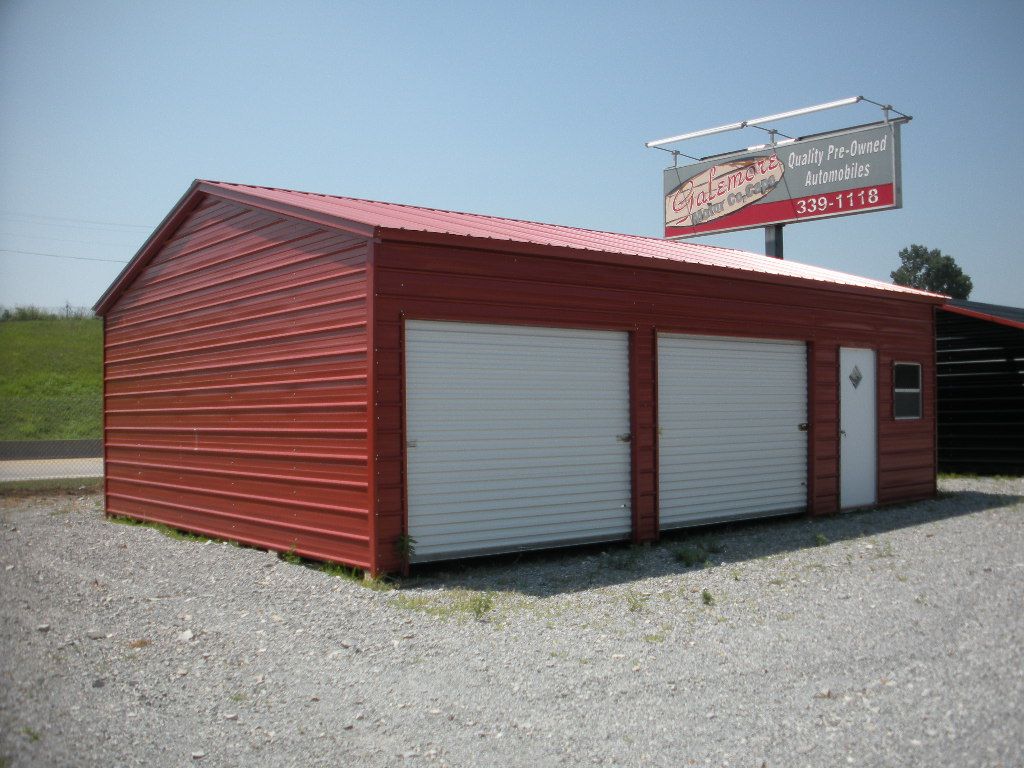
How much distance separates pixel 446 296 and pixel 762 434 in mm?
4897

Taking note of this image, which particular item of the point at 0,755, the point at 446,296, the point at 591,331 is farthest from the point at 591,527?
the point at 0,755

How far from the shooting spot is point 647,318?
1005cm

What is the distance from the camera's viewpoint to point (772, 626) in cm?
629

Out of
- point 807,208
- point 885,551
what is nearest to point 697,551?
point 885,551

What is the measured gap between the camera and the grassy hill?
27.0 m

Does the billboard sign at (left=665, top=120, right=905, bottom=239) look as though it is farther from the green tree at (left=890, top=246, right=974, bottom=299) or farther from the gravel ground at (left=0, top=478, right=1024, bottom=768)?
the green tree at (left=890, top=246, right=974, bottom=299)

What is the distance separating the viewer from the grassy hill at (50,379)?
26969 mm

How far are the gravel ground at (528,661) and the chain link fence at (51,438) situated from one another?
11362 mm

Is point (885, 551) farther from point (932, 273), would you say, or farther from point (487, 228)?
point (932, 273)

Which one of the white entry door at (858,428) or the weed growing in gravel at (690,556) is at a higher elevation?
the white entry door at (858,428)

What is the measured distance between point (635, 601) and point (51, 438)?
23422 millimetres

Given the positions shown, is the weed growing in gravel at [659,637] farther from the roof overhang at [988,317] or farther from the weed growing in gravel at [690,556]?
the roof overhang at [988,317]

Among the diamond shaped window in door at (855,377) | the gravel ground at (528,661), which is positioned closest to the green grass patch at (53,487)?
the gravel ground at (528,661)

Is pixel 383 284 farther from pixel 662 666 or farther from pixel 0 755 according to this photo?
pixel 0 755
